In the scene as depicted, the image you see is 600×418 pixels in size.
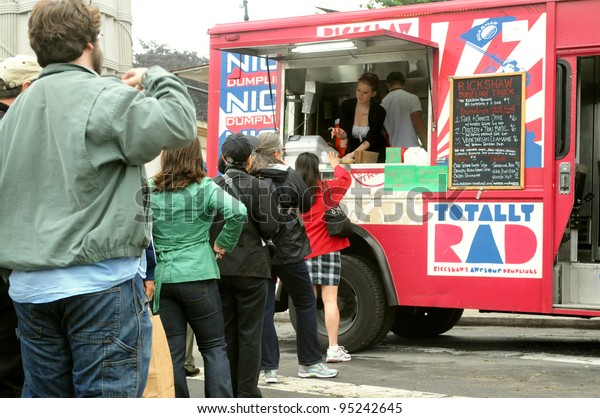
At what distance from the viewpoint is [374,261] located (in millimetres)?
8102

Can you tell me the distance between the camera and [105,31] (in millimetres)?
4082

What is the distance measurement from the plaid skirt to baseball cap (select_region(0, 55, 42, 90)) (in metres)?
3.99

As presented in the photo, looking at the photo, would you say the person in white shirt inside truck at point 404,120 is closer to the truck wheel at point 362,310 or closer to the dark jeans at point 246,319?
the truck wheel at point 362,310

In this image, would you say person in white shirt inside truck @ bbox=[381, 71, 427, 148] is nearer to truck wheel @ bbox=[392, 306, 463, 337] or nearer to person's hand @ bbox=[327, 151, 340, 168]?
person's hand @ bbox=[327, 151, 340, 168]

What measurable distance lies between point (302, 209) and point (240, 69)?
9.22 feet

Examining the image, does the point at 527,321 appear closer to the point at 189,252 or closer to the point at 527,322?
the point at 527,322

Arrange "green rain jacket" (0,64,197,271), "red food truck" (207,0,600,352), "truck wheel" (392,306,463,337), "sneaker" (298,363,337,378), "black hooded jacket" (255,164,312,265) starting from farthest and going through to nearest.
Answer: "truck wheel" (392,306,463,337) < "red food truck" (207,0,600,352) < "sneaker" (298,363,337,378) < "black hooded jacket" (255,164,312,265) < "green rain jacket" (0,64,197,271)

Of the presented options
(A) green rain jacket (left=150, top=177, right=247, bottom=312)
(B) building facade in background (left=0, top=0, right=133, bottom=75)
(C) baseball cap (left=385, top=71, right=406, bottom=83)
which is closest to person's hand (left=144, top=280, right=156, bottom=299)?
(A) green rain jacket (left=150, top=177, right=247, bottom=312)

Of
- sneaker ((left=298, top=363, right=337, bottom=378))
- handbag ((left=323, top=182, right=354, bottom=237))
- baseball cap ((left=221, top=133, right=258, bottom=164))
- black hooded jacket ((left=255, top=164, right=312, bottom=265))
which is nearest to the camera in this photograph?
baseball cap ((left=221, top=133, right=258, bottom=164))

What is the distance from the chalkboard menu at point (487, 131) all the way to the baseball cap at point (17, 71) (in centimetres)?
454

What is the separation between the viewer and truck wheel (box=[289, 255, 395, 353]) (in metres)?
7.94

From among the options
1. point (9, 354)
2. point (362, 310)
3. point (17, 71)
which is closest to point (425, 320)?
point (362, 310)
